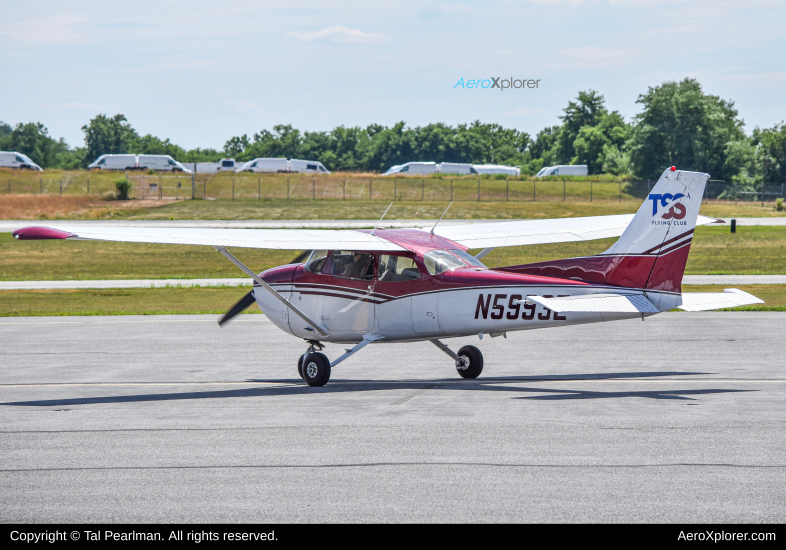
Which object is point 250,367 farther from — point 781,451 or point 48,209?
point 48,209

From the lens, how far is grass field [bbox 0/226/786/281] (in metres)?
40.3

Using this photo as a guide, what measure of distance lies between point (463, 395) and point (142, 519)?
6.62 meters

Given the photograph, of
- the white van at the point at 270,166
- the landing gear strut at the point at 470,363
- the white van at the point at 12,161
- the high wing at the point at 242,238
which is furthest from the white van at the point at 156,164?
the landing gear strut at the point at 470,363

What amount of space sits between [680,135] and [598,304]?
286 feet

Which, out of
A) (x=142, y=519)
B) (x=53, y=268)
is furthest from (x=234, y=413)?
(x=53, y=268)

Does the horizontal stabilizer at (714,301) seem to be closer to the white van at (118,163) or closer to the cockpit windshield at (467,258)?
the cockpit windshield at (467,258)

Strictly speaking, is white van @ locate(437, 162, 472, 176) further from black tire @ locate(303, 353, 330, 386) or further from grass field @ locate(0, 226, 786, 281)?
black tire @ locate(303, 353, 330, 386)

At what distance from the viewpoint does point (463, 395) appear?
A: 1298cm

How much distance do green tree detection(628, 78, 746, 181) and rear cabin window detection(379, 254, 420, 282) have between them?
84.5 meters

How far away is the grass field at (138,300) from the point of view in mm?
26484

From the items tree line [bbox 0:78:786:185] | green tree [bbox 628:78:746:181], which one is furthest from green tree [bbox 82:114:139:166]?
green tree [bbox 628:78:746:181]

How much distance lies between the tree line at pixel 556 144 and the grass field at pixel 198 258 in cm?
4222

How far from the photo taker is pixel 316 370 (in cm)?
1454

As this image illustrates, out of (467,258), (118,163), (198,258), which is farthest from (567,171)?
(467,258)
